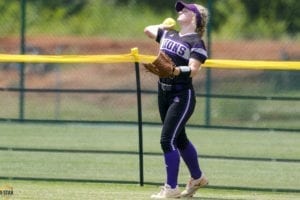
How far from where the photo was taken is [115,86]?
26.3 m

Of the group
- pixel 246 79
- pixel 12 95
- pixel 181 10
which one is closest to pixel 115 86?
pixel 246 79

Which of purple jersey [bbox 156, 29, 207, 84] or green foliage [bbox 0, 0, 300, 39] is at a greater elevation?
green foliage [bbox 0, 0, 300, 39]

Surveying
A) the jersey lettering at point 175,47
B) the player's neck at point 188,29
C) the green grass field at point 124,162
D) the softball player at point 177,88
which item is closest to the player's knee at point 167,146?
the softball player at point 177,88

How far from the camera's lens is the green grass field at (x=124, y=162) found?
12055 mm

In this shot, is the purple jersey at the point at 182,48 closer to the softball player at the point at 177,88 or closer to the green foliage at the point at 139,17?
the softball player at the point at 177,88

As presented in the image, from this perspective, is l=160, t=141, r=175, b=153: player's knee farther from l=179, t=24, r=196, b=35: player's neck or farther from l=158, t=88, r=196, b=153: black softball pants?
l=179, t=24, r=196, b=35: player's neck

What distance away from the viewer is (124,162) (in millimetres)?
14883

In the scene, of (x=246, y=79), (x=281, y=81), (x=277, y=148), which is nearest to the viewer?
(x=277, y=148)

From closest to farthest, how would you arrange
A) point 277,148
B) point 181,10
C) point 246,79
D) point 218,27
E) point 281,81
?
point 181,10 < point 277,148 < point 281,81 < point 246,79 < point 218,27

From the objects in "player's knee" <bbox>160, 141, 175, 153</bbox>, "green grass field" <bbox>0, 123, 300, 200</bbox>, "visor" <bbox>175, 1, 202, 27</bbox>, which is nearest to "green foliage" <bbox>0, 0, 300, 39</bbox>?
"green grass field" <bbox>0, 123, 300, 200</bbox>

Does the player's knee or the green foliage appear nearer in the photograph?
the player's knee

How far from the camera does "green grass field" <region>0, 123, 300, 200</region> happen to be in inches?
475

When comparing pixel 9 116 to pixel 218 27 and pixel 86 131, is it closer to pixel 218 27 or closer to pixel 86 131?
pixel 86 131

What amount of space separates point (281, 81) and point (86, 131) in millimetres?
3376
